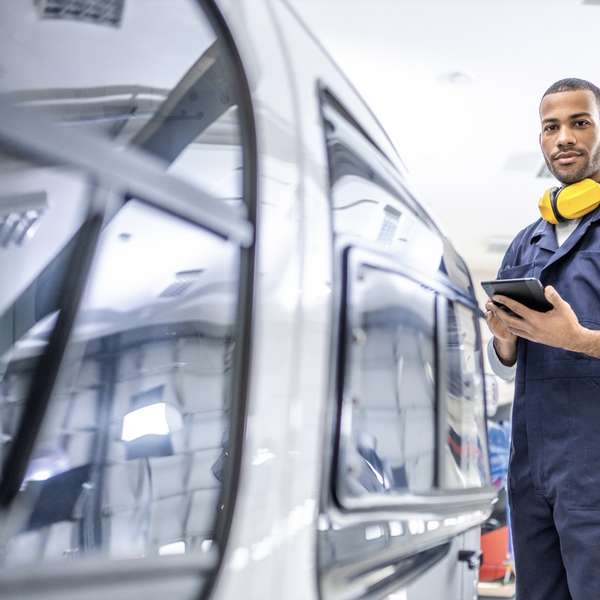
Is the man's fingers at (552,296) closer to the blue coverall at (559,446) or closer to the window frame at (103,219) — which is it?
the blue coverall at (559,446)

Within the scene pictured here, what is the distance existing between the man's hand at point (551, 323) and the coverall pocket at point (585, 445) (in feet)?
0.38

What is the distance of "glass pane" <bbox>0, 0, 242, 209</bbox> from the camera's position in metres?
0.83

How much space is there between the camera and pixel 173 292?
3.33 ft

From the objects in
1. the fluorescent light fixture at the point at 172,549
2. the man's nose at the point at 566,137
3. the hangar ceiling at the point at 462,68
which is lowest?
the fluorescent light fixture at the point at 172,549

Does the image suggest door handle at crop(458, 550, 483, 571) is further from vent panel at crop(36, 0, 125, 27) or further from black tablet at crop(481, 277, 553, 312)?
vent panel at crop(36, 0, 125, 27)

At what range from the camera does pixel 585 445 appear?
5.32ft

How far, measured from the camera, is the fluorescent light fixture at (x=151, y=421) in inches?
36.7

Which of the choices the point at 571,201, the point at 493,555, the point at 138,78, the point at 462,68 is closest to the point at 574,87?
the point at 571,201

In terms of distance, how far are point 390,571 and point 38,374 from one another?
41.9 inches

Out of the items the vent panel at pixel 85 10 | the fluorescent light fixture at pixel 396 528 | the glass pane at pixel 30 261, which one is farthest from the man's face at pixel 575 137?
the glass pane at pixel 30 261

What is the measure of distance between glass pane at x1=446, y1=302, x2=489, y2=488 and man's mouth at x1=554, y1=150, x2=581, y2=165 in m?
0.64

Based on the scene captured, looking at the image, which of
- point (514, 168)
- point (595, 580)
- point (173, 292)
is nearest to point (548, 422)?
point (595, 580)

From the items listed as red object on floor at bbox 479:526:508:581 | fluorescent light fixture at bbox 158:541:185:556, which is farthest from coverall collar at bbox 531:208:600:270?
red object on floor at bbox 479:526:508:581

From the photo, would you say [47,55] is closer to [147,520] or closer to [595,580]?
[147,520]
